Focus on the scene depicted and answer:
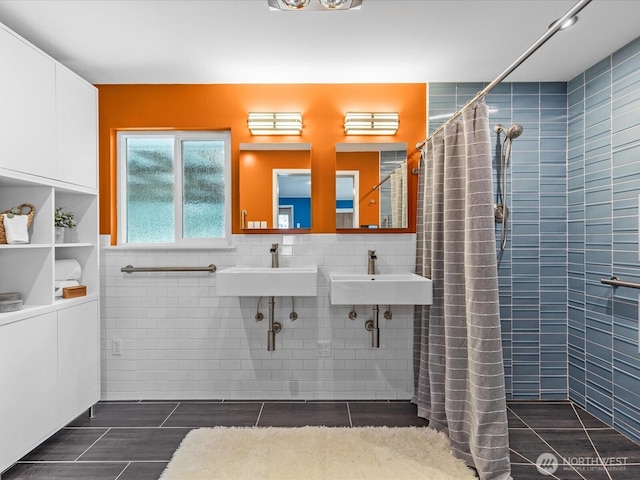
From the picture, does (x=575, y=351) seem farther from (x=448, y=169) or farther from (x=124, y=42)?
(x=124, y=42)

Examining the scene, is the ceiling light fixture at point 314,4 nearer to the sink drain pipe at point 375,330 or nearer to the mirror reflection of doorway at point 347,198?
the mirror reflection of doorway at point 347,198

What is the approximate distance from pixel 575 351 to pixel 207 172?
3.19 metres

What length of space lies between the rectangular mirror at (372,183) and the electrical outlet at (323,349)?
929mm

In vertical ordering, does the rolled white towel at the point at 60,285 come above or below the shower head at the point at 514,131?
below

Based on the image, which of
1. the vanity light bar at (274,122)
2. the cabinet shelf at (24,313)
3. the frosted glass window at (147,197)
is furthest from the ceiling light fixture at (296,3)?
the cabinet shelf at (24,313)

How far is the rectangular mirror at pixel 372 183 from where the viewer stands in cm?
294

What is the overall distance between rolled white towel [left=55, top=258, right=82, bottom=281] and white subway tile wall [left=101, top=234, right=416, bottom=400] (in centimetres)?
29

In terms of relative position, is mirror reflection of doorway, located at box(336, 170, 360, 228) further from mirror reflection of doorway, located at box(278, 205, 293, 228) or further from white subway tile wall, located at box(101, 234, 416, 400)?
mirror reflection of doorway, located at box(278, 205, 293, 228)

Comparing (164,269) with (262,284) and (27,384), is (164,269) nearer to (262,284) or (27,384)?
(262,284)

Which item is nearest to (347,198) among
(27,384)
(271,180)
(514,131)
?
(271,180)

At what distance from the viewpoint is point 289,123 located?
2.91m

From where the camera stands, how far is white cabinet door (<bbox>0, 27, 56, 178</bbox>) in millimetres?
1968

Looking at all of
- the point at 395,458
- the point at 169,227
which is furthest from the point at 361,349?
the point at 169,227

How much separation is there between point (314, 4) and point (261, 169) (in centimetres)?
126
